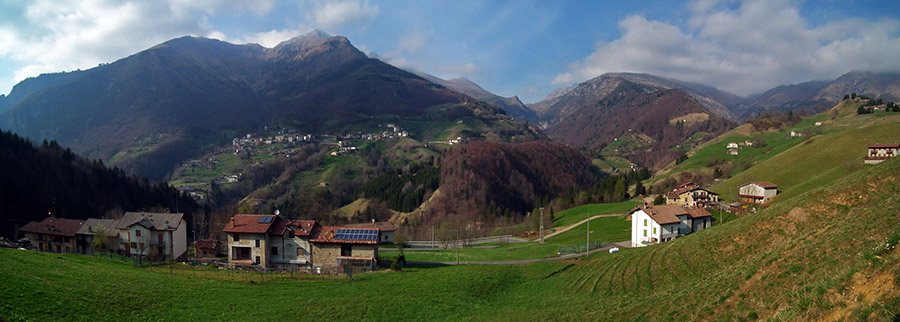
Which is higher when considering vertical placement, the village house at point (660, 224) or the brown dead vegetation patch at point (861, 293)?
the brown dead vegetation patch at point (861, 293)

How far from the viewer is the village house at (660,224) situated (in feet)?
201

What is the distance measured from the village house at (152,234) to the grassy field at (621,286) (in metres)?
13.8

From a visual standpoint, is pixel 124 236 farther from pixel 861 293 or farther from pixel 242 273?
pixel 861 293

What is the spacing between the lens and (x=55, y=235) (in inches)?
2424

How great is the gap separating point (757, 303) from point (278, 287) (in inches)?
1275

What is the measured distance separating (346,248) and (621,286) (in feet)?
100

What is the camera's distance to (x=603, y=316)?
2103 centimetres

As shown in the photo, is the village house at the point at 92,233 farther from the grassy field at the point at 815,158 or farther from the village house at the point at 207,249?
the grassy field at the point at 815,158

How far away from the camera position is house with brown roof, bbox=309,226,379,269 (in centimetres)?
4891

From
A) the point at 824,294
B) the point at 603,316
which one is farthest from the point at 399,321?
the point at 824,294

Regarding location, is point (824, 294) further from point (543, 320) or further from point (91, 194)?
point (91, 194)

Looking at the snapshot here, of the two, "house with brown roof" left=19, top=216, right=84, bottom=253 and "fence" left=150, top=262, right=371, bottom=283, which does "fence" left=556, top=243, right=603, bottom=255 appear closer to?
"fence" left=150, top=262, right=371, bottom=283

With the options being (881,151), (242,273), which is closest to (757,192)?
(881,151)

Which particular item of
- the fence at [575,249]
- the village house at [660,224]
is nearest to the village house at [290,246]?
the fence at [575,249]
